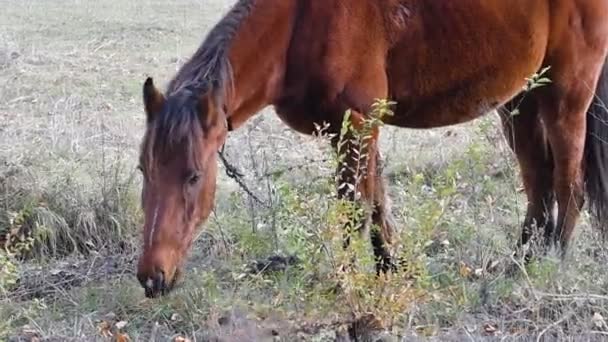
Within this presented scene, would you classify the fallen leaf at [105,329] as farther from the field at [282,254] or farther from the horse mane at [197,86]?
the horse mane at [197,86]

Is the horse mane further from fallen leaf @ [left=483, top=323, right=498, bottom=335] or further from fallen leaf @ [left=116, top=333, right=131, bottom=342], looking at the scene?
fallen leaf @ [left=483, top=323, right=498, bottom=335]

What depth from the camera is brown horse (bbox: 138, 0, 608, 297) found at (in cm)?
347

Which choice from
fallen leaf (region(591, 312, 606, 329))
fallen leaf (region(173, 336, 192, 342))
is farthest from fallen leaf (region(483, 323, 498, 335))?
fallen leaf (region(173, 336, 192, 342))

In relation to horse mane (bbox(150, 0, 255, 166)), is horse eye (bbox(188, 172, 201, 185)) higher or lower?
lower

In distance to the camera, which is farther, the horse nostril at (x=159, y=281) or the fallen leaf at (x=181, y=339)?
the fallen leaf at (x=181, y=339)

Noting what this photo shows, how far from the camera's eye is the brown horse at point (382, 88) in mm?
3475

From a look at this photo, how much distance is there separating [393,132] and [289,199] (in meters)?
3.90

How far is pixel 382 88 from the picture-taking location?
167 inches

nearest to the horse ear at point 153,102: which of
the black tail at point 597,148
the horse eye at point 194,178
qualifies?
the horse eye at point 194,178

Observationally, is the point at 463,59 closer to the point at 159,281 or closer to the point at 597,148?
the point at 597,148

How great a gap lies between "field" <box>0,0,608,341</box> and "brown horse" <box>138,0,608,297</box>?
0.77 ft

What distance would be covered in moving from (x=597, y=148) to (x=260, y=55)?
215 centimetres

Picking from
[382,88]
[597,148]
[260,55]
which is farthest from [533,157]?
[260,55]

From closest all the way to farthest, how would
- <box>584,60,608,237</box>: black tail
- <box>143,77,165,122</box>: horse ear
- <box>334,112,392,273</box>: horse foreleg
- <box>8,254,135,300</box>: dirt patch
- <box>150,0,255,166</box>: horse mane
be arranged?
→ <box>150,0,255,166</box>: horse mane, <box>143,77,165,122</box>: horse ear, <box>334,112,392,273</box>: horse foreleg, <box>8,254,135,300</box>: dirt patch, <box>584,60,608,237</box>: black tail
